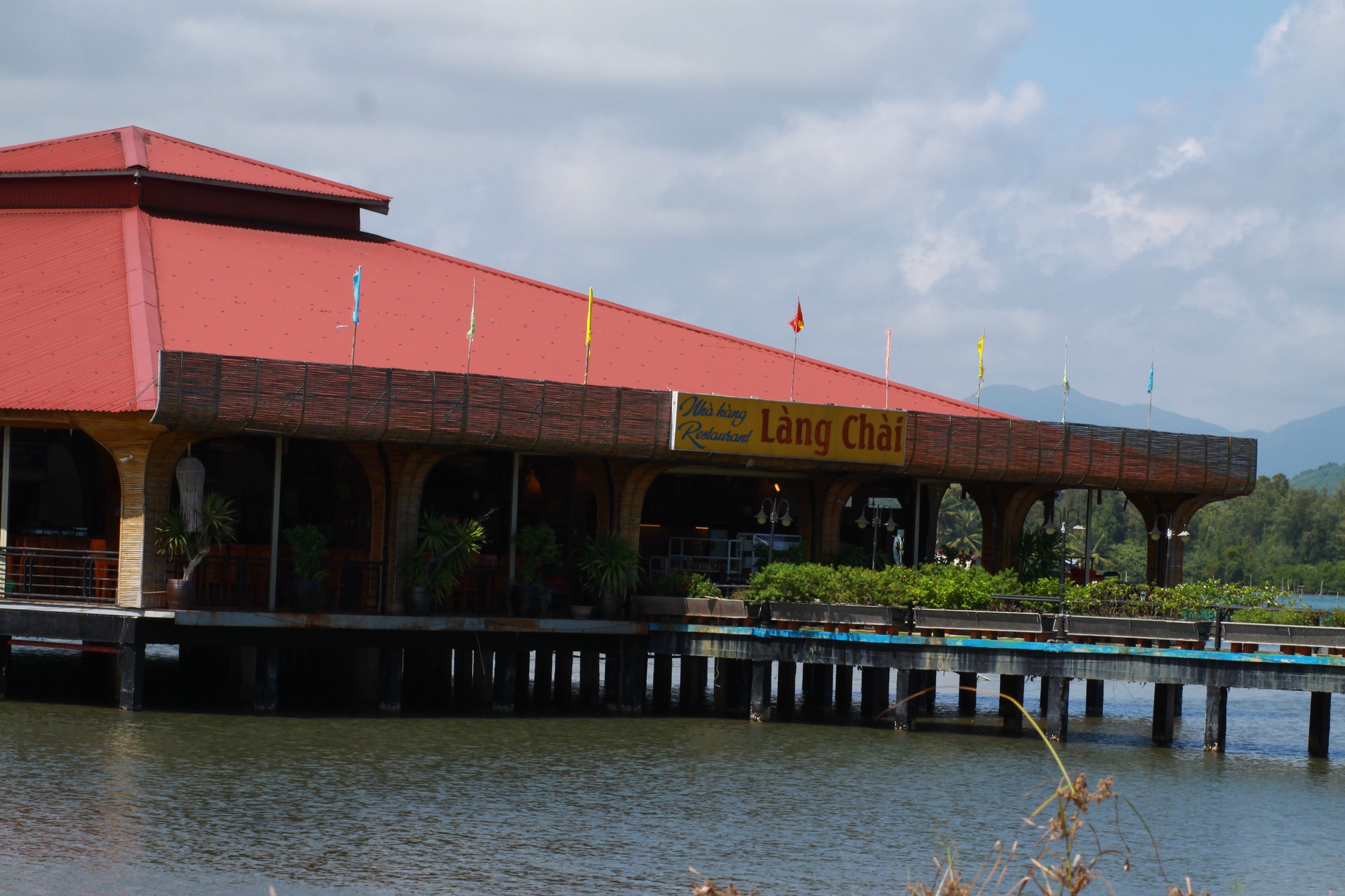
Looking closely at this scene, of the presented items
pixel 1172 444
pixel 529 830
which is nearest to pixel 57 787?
pixel 529 830

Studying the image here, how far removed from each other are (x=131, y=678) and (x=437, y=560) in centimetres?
637

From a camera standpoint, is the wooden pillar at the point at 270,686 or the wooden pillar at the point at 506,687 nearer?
the wooden pillar at the point at 270,686

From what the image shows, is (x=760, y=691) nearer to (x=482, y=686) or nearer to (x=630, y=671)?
(x=630, y=671)

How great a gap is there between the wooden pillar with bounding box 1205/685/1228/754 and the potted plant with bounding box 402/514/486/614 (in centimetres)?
1512

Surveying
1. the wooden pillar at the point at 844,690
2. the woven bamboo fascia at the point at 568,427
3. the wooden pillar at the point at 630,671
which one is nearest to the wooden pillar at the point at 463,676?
the wooden pillar at the point at 630,671

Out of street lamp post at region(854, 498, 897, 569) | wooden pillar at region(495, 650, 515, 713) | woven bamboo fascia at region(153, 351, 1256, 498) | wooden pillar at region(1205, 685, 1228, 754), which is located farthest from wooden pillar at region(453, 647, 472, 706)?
wooden pillar at region(1205, 685, 1228, 754)

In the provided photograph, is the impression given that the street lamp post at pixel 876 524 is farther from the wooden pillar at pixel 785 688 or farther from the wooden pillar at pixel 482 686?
the wooden pillar at pixel 482 686

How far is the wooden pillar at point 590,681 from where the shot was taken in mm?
37344

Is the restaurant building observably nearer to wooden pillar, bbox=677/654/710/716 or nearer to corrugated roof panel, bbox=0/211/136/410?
corrugated roof panel, bbox=0/211/136/410

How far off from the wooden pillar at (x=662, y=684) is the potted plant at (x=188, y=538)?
1016cm

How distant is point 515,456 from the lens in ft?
116

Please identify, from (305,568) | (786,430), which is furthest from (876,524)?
(305,568)

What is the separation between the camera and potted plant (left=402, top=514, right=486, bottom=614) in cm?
3416

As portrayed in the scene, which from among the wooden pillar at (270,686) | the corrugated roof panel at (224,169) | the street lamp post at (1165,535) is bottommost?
the wooden pillar at (270,686)
